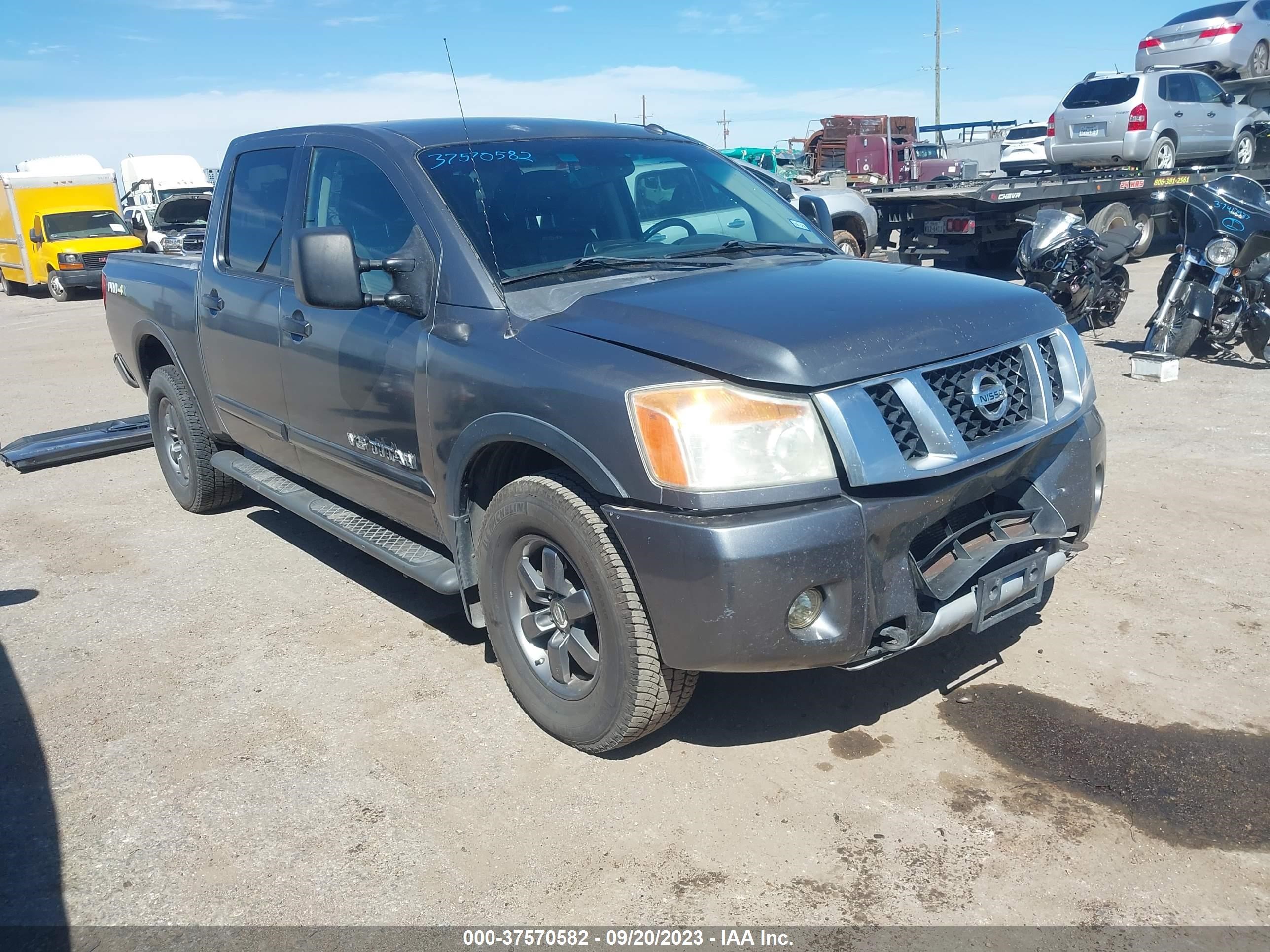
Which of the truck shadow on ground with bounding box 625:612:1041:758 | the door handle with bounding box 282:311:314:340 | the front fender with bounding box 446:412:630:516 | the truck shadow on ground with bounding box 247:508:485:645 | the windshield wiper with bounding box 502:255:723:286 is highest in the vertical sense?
the windshield wiper with bounding box 502:255:723:286

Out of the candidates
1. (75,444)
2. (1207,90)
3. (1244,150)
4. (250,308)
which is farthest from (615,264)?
(1244,150)

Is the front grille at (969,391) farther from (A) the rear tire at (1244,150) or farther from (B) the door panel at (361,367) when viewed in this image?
(A) the rear tire at (1244,150)

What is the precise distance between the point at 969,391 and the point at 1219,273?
20.3 feet

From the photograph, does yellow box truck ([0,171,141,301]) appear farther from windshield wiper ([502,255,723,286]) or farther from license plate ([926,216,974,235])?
windshield wiper ([502,255,723,286])

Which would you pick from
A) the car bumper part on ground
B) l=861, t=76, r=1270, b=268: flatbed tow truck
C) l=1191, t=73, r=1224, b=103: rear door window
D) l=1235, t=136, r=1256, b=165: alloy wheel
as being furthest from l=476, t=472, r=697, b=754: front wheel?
l=1235, t=136, r=1256, b=165: alloy wheel

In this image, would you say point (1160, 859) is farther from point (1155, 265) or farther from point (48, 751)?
point (1155, 265)

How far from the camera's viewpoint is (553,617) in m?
3.34

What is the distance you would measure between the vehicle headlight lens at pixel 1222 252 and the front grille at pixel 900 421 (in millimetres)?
6434

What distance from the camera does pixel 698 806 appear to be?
310cm

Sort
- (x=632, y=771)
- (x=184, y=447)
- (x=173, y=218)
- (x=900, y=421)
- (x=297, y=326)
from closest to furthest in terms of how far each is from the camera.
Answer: (x=900, y=421)
(x=632, y=771)
(x=297, y=326)
(x=184, y=447)
(x=173, y=218)

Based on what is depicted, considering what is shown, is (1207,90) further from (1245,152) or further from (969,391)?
(969,391)

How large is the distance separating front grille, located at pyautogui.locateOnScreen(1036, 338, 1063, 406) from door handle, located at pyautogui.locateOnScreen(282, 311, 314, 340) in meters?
2.72

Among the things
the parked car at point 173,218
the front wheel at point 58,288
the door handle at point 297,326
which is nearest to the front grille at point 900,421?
the door handle at point 297,326

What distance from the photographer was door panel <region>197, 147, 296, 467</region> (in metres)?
4.59
